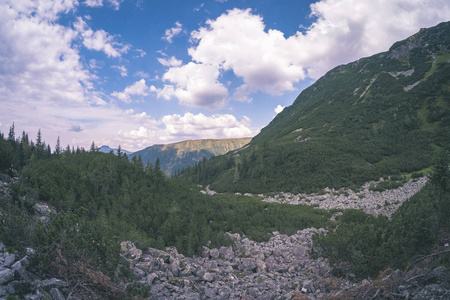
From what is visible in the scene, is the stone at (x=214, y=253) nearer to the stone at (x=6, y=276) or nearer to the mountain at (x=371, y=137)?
the stone at (x=6, y=276)

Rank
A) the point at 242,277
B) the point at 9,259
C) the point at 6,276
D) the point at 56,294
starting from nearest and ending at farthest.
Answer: the point at 6,276
the point at 56,294
the point at 9,259
the point at 242,277

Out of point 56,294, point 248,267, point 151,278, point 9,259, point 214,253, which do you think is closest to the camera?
point 56,294

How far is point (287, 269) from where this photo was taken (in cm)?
1427

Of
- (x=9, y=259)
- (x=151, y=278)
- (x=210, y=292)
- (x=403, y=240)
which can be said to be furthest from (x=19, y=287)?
(x=403, y=240)

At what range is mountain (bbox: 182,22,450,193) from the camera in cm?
4812

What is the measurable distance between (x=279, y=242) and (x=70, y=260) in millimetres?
16229

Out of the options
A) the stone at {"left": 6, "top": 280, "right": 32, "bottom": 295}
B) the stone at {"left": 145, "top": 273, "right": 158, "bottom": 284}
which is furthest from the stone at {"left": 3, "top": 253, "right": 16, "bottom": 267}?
the stone at {"left": 145, "top": 273, "right": 158, "bottom": 284}

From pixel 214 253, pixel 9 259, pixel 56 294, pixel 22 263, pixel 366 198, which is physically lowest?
pixel 214 253

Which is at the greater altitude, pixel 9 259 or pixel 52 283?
pixel 9 259

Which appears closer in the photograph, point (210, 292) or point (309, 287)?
point (210, 292)

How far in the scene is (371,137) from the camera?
62.0 meters

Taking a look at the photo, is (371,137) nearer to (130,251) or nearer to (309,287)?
(309,287)

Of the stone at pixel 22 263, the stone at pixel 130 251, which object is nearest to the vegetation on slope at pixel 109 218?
the stone at pixel 22 263

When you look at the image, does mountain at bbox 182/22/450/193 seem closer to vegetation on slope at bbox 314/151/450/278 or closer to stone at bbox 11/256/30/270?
vegetation on slope at bbox 314/151/450/278
